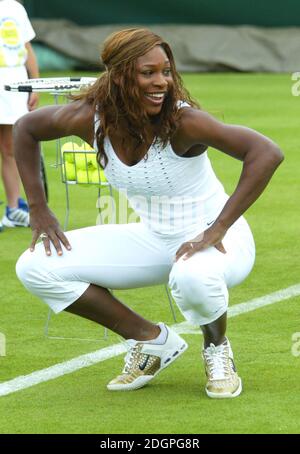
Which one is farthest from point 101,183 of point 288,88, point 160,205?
point 288,88

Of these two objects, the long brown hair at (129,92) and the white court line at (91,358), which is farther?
the white court line at (91,358)

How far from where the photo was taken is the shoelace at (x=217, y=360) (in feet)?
17.4

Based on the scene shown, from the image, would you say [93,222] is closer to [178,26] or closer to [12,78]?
[12,78]

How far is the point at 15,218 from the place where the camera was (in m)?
9.55

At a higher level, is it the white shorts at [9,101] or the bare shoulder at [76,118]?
the bare shoulder at [76,118]

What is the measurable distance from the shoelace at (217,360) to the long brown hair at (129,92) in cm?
96

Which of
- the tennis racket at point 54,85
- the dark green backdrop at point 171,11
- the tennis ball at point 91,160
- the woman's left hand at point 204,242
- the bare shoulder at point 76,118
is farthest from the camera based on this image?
the dark green backdrop at point 171,11

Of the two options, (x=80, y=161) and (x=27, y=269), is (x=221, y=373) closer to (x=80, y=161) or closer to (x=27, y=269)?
(x=27, y=269)

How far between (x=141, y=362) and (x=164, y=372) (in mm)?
300

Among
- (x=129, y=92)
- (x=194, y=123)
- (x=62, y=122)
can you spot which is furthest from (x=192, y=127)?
(x=62, y=122)

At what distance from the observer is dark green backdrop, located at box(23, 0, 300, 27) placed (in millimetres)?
20797

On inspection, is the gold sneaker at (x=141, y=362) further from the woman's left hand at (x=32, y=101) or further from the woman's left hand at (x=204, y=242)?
the woman's left hand at (x=32, y=101)

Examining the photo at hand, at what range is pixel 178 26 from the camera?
20.9 metres

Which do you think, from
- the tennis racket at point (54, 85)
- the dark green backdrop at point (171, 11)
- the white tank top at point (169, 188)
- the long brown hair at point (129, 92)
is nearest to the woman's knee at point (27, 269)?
the white tank top at point (169, 188)
